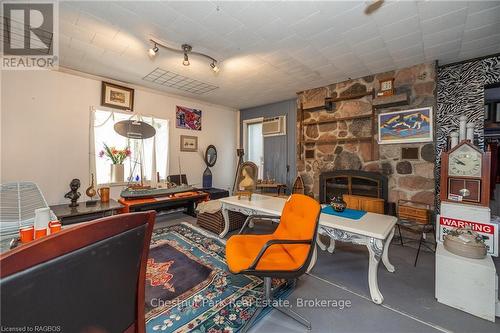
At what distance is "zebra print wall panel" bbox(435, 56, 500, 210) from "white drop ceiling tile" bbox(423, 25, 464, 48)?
2.88 feet

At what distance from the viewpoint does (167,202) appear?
3.79 meters

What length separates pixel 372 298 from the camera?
184cm

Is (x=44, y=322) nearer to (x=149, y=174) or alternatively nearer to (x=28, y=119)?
(x=28, y=119)

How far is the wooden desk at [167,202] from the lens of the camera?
11.3 feet

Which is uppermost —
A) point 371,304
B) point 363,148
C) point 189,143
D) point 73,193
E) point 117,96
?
point 117,96

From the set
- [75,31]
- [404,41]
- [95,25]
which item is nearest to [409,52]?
[404,41]

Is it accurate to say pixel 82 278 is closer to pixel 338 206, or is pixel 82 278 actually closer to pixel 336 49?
pixel 338 206

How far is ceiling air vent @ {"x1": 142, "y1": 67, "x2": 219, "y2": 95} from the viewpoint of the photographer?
3582 mm

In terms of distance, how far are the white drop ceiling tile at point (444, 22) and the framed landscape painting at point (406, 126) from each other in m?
1.19

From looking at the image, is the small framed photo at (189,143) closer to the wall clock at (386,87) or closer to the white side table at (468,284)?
the wall clock at (386,87)

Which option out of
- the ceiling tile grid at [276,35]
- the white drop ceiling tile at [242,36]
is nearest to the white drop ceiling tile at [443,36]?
the ceiling tile grid at [276,35]

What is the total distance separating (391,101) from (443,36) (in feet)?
3.18

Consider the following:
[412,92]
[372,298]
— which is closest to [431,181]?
[412,92]

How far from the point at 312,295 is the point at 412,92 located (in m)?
3.35
